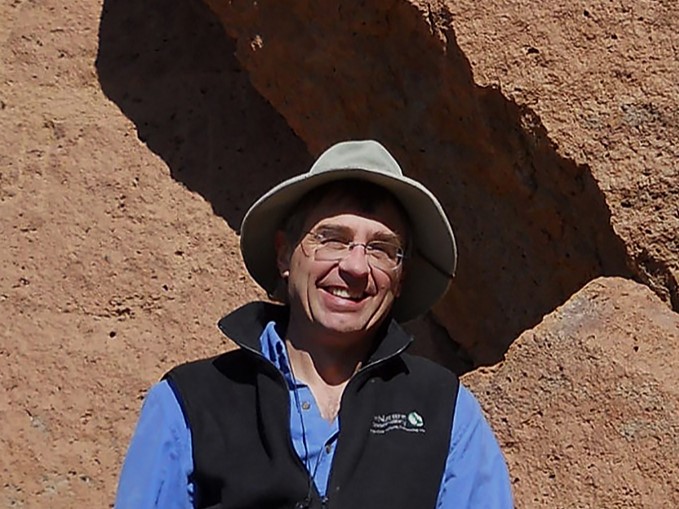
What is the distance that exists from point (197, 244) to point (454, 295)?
65 centimetres

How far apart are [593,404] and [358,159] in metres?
0.70

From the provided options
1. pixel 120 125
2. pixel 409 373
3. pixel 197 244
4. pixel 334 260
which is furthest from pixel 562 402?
pixel 120 125

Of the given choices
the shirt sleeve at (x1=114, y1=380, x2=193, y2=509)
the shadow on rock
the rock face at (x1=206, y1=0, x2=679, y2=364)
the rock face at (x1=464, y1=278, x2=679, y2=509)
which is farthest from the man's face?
the shadow on rock

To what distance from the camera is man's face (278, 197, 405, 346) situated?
208 cm

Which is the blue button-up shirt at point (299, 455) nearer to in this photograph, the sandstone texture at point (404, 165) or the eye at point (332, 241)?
the eye at point (332, 241)

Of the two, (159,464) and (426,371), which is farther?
(426,371)

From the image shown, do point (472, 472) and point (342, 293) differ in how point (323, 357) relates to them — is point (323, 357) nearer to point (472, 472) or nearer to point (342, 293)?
point (342, 293)

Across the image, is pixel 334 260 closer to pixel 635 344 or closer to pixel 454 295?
pixel 635 344

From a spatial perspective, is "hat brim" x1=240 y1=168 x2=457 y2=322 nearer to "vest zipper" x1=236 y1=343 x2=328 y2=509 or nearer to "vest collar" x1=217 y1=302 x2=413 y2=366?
"vest collar" x1=217 y1=302 x2=413 y2=366

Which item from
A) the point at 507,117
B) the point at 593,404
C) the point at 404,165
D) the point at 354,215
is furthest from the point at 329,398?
the point at 404,165

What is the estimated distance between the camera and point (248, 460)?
2033mm

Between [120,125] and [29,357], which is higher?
[120,125]

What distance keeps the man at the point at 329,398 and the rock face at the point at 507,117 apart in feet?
2.08

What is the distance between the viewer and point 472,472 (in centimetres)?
205
